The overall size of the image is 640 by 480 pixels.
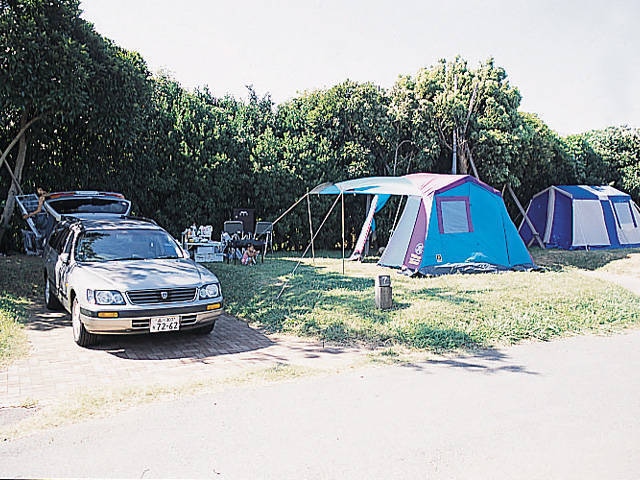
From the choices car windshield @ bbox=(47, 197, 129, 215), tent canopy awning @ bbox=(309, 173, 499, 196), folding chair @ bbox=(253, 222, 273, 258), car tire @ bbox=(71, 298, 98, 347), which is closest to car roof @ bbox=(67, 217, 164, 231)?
car tire @ bbox=(71, 298, 98, 347)

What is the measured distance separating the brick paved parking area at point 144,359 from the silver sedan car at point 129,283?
0.27 metres

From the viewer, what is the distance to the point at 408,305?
8.62 m

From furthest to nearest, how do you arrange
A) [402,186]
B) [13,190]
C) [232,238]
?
[232,238] < [402,186] < [13,190]

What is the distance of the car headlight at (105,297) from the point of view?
625 centimetres

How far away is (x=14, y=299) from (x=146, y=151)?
5.99 meters

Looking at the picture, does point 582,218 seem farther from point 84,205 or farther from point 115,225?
point 115,225

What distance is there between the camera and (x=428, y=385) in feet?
17.5

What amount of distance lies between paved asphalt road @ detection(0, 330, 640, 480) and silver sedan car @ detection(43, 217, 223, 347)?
1.64 meters

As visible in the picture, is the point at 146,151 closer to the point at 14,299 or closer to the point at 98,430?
the point at 14,299

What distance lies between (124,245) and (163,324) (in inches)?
69.5

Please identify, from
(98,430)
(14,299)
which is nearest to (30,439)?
(98,430)

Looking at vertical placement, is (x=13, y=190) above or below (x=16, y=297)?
above

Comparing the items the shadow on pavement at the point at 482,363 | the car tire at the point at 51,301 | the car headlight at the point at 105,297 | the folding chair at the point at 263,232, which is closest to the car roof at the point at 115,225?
the car tire at the point at 51,301

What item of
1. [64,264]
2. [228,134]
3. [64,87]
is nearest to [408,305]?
[64,264]
